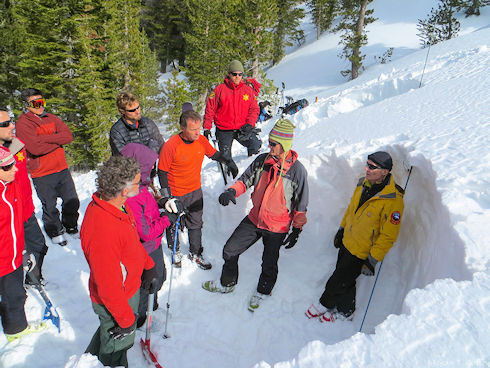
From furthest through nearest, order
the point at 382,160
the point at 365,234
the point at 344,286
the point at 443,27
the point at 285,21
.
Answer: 1. the point at 285,21
2. the point at 443,27
3. the point at 344,286
4. the point at 365,234
5. the point at 382,160

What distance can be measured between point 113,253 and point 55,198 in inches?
128

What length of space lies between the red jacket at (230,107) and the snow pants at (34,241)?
122 inches

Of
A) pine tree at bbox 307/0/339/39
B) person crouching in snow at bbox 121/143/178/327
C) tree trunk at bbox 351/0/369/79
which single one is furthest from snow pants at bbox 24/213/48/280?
pine tree at bbox 307/0/339/39

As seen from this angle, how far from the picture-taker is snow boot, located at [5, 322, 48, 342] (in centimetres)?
306

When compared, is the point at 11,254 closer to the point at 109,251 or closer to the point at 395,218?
the point at 109,251

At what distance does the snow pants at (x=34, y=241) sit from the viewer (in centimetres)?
367

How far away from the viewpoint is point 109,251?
212 centimetres

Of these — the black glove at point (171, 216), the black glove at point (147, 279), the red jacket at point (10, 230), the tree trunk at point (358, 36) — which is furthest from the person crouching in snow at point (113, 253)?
the tree trunk at point (358, 36)

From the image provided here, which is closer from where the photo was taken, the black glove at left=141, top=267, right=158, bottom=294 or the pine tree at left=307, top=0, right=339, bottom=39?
the black glove at left=141, top=267, right=158, bottom=294

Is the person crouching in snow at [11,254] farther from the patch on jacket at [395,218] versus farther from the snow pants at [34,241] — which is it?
the patch on jacket at [395,218]

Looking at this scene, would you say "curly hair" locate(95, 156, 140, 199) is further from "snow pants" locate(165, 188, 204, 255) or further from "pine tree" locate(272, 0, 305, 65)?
"pine tree" locate(272, 0, 305, 65)

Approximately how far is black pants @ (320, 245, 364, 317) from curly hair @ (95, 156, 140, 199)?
255 cm

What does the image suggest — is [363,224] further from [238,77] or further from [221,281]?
[238,77]

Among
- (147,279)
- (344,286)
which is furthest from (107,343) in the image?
(344,286)
